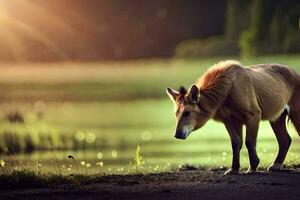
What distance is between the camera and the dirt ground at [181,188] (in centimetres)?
1506

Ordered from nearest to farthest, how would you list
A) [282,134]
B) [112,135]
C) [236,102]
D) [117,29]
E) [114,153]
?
[236,102] < [282,134] < [114,153] < [112,135] < [117,29]

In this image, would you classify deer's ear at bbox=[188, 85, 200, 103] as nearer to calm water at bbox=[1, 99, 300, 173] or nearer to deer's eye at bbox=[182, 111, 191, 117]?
deer's eye at bbox=[182, 111, 191, 117]

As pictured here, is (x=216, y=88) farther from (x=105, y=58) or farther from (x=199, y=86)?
(x=105, y=58)

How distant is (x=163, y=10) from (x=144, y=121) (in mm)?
97551

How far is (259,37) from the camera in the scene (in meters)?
82.9

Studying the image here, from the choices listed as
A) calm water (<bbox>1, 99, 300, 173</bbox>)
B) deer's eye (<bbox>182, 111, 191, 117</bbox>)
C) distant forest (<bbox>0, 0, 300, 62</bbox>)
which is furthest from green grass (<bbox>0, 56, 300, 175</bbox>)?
distant forest (<bbox>0, 0, 300, 62</bbox>)

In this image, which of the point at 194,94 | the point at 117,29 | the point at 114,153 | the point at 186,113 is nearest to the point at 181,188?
the point at 186,113

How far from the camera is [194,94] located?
53.9 feet

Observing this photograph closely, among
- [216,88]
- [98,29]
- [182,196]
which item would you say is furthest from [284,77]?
[98,29]

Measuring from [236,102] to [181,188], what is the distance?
1.88m

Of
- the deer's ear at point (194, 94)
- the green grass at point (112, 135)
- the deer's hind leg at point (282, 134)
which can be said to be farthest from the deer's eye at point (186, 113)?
the green grass at point (112, 135)

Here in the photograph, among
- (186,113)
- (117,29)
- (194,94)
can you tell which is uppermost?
(117,29)

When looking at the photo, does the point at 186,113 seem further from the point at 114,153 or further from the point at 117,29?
the point at 117,29

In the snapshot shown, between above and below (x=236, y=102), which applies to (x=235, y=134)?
below
